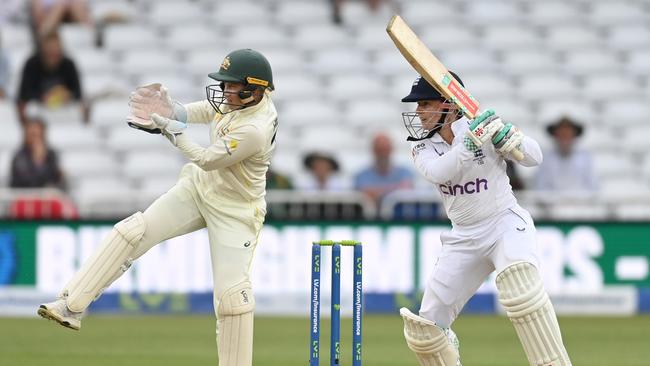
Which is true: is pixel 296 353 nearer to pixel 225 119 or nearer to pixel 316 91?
pixel 225 119

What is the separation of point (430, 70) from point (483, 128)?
39 centimetres

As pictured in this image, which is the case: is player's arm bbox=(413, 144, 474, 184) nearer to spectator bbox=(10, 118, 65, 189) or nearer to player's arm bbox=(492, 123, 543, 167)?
player's arm bbox=(492, 123, 543, 167)

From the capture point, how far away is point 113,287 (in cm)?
1200

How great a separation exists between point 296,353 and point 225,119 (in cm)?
279

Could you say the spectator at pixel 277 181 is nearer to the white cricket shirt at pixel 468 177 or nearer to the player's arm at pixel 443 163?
the white cricket shirt at pixel 468 177

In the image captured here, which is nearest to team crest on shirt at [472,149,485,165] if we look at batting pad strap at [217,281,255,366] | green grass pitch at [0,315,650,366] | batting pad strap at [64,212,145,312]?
batting pad strap at [217,281,255,366]

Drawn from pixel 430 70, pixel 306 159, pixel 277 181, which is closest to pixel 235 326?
pixel 430 70

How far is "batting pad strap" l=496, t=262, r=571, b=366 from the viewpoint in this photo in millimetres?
6629

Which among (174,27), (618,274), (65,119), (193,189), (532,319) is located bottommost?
(532,319)

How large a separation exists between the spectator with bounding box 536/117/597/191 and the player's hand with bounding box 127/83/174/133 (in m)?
5.83

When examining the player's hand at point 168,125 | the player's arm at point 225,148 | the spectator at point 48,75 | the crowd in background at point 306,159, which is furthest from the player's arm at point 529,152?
the spectator at point 48,75

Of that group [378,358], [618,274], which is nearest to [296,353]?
[378,358]

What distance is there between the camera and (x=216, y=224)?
711 cm

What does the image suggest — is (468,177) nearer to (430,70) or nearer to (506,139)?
(506,139)
